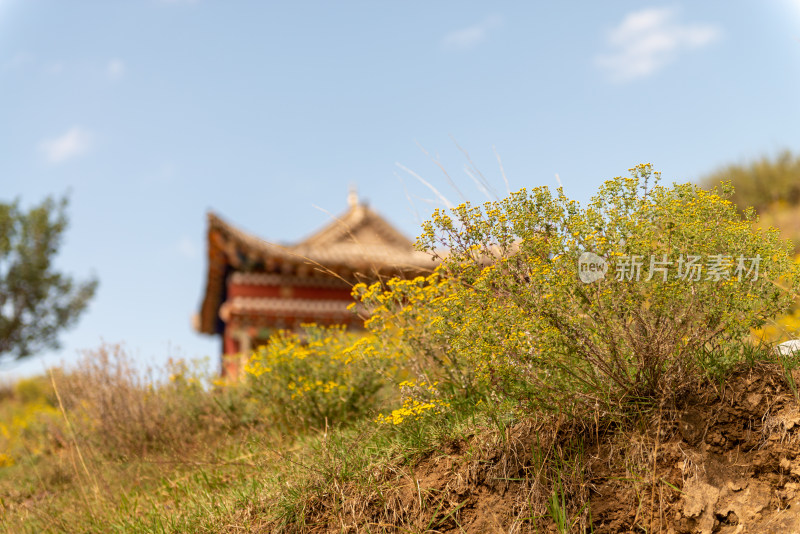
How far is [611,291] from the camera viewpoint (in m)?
3.39

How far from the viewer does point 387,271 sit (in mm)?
14719

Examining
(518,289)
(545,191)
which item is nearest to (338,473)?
(518,289)

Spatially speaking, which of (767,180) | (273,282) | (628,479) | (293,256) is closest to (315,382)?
(628,479)

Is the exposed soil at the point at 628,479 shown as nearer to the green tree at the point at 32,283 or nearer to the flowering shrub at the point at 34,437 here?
the flowering shrub at the point at 34,437

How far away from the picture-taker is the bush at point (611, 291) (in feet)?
11.2

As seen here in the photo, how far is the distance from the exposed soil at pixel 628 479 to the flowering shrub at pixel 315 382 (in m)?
1.52

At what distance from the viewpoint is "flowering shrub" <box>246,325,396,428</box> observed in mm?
5504

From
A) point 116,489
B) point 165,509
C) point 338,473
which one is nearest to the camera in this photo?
point 338,473

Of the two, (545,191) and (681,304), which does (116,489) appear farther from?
(681,304)

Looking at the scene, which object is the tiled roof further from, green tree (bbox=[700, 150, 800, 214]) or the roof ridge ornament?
green tree (bbox=[700, 150, 800, 214])

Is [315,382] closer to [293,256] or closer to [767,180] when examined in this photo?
[293,256]

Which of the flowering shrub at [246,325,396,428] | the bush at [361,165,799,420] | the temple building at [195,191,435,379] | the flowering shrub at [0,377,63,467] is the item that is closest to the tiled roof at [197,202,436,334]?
the temple building at [195,191,435,379]

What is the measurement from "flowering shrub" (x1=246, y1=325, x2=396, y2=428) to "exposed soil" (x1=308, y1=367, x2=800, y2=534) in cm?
152

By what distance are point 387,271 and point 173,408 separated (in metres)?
8.36
